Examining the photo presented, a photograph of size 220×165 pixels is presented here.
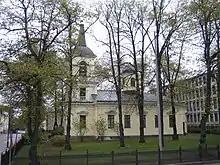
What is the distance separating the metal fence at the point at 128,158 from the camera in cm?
1997

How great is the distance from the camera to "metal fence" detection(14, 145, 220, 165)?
19969 millimetres

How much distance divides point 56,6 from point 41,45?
2679 mm

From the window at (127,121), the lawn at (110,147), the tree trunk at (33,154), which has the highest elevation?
the window at (127,121)

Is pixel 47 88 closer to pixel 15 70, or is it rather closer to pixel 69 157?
pixel 15 70

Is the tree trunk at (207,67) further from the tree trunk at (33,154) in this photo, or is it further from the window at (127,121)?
the window at (127,121)

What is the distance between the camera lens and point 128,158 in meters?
21.2

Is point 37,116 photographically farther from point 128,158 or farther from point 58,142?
point 58,142

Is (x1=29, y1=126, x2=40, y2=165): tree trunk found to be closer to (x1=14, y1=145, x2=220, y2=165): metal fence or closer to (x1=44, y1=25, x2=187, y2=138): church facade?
(x1=14, y1=145, x2=220, y2=165): metal fence

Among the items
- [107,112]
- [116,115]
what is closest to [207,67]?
[107,112]

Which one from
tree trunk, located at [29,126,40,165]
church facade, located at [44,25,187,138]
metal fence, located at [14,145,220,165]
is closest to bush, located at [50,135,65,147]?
church facade, located at [44,25,187,138]

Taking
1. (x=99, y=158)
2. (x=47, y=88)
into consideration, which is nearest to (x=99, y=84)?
(x=99, y=158)

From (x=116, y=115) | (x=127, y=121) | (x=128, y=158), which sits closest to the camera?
(x=128, y=158)

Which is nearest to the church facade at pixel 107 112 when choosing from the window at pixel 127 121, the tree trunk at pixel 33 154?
the window at pixel 127 121

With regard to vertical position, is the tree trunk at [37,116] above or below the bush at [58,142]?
above
